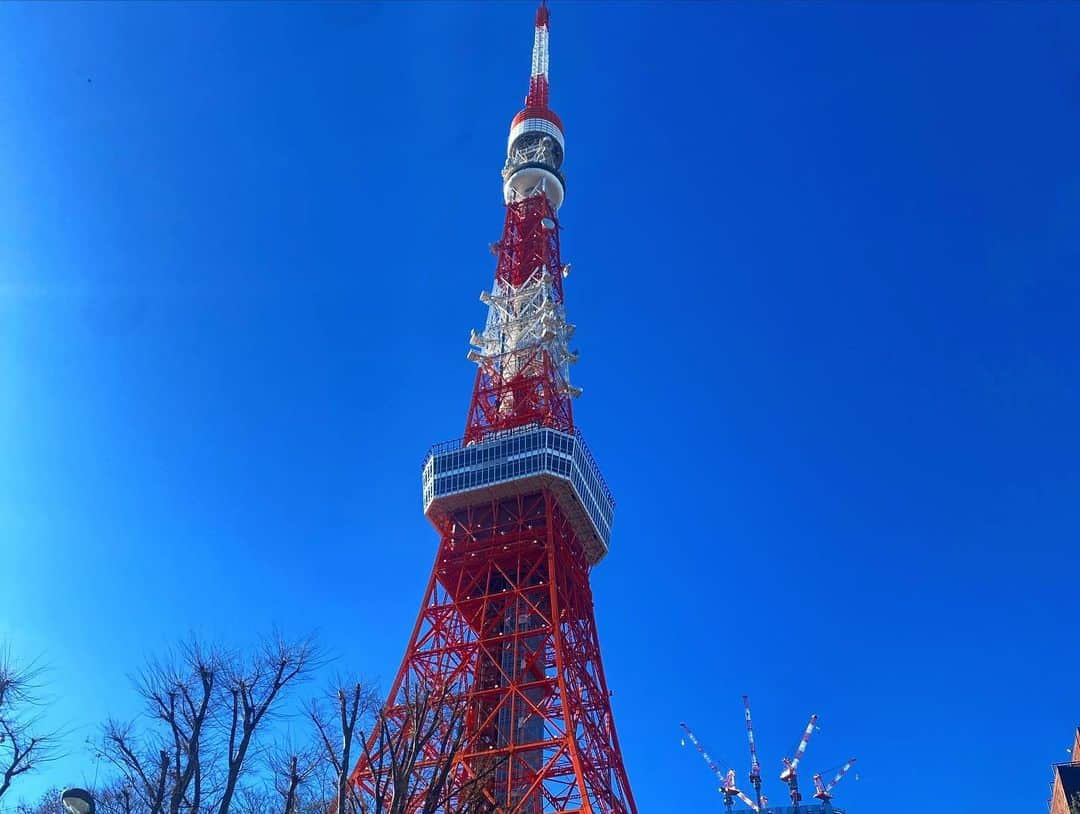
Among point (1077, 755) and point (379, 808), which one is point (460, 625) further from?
point (379, 808)

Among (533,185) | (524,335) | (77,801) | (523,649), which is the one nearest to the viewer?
(77,801)

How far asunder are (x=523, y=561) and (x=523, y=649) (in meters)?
4.23

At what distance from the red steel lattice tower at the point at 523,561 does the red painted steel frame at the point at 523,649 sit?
2.8 inches

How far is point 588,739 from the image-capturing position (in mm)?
37344

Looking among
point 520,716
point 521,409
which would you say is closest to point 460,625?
point 520,716

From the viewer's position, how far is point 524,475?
1759 inches

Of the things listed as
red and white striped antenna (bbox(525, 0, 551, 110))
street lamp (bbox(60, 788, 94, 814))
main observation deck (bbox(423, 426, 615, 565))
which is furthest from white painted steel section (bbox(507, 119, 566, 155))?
street lamp (bbox(60, 788, 94, 814))

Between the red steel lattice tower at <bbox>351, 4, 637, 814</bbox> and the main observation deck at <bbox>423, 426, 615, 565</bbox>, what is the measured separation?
0.06 m

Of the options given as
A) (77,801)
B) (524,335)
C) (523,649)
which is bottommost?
(77,801)

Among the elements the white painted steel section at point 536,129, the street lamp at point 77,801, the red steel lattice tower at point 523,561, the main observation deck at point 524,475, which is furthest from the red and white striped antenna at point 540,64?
the street lamp at point 77,801

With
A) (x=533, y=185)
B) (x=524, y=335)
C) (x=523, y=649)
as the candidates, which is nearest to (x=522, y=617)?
(x=523, y=649)

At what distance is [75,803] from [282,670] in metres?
5.99

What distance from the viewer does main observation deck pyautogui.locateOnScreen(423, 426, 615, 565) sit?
4494 cm

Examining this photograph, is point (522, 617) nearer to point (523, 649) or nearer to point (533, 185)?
point (523, 649)
